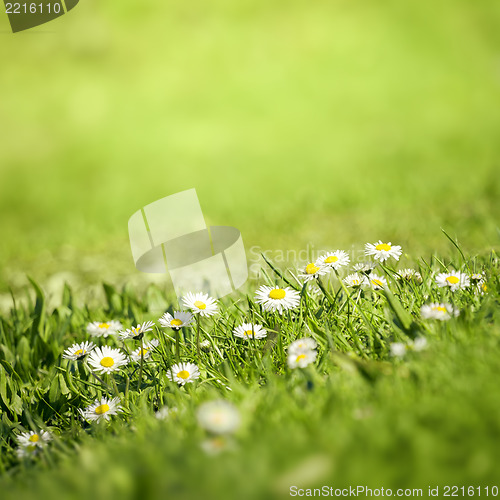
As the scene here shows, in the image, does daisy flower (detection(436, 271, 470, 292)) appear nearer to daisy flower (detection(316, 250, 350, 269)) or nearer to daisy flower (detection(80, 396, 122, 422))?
daisy flower (detection(316, 250, 350, 269))

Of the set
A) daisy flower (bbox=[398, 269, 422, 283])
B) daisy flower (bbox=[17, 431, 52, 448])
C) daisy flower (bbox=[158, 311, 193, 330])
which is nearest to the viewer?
daisy flower (bbox=[17, 431, 52, 448])

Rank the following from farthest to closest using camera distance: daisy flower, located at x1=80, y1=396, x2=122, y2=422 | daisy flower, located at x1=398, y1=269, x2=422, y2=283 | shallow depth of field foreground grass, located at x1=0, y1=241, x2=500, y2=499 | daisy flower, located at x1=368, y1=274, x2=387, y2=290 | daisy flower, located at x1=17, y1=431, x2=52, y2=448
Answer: daisy flower, located at x1=398, y1=269, x2=422, y2=283 → daisy flower, located at x1=368, y1=274, x2=387, y2=290 → daisy flower, located at x1=80, y1=396, x2=122, y2=422 → daisy flower, located at x1=17, y1=431, x2=52, y2=448 → shallow depth of field foreground grass, located at x1=0, y1=241, x2=500, y2=499

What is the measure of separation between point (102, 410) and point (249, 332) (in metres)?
0.63

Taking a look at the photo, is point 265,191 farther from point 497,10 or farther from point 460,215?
point 497,10

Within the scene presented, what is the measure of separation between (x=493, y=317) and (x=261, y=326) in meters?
0.88

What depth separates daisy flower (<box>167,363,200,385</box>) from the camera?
182cm

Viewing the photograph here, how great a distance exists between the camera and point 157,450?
1092mm

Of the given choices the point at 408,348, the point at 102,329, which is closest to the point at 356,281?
the point at 408,348

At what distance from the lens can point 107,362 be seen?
1.89m

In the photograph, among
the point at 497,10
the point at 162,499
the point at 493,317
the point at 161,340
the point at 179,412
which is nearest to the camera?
the point at 162,499

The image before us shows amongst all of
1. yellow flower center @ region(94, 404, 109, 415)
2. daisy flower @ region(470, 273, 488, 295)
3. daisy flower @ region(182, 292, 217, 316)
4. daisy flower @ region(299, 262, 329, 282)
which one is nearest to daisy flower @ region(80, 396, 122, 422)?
yellow flower center @ region(94, 404, 109, 415)

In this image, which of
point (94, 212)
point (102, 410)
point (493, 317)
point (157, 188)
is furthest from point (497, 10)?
point (102, 410)

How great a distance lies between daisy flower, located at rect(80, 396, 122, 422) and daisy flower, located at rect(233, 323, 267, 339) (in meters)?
0.53

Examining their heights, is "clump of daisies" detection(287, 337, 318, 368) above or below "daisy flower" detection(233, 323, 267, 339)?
above
